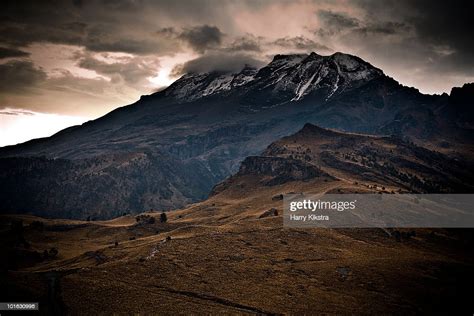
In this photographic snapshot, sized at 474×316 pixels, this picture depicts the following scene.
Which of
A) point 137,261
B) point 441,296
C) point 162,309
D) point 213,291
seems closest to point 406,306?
point 441,296

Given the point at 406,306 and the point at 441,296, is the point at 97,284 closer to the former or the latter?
the point at 406,306

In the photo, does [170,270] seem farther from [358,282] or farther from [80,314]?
[358,282]

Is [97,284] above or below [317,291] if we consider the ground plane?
above

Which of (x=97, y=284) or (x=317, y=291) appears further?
(x=317, y=291)

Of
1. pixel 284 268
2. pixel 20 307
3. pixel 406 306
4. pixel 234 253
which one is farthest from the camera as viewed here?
pixel 234 253

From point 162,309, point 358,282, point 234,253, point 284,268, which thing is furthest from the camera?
point 234,253

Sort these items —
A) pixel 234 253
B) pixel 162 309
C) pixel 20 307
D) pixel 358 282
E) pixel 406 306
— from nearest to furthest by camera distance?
pixel 20 307, pixel 162 309, pixel 406 306, pixel 358 282, pixel 234 253

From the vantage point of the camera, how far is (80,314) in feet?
392

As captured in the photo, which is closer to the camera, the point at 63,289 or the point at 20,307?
the point at 20,307

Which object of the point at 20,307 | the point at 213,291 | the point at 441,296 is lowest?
the point at 441,296

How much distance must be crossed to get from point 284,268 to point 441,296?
200ft

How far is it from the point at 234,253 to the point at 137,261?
43.2m

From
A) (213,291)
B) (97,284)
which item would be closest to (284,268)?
(213,291)

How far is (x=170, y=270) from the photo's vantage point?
550ft
